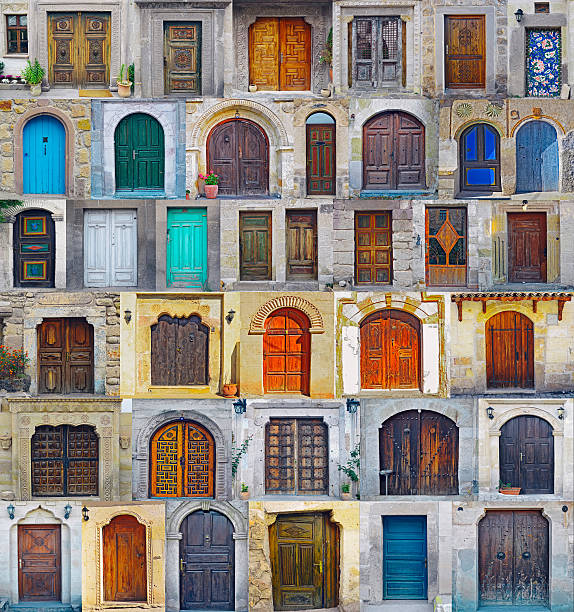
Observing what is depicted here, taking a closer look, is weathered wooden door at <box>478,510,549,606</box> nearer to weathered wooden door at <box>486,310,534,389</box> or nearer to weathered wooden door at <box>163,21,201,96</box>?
weathered wooden door at <box>486,310,534,389</box>

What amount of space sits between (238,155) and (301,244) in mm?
2419

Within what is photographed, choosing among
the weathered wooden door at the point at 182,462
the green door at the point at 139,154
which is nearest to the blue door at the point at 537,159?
the green door at the point at 139,154

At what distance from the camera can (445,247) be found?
58.7 feet

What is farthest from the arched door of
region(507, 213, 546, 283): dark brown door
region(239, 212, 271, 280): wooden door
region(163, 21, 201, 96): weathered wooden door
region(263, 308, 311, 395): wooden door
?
region(507, 213, 546, 283): dark brown door

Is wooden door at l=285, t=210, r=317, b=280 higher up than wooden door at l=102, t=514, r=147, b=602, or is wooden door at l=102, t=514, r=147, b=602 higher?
wooden door at l=285, t=210, r=317, b=280

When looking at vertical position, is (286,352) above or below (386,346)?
below

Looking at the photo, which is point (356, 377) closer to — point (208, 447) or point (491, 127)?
point (208, 447)

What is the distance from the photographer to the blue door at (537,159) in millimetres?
18125

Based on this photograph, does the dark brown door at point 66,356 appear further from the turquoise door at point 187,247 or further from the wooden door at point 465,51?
the wooden door at point 465,51

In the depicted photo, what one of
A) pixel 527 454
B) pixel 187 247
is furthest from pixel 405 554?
pixel 187 247

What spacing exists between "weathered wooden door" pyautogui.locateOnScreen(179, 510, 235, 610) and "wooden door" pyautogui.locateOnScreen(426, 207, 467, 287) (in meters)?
7.02

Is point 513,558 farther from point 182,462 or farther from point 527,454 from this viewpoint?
point 182,462

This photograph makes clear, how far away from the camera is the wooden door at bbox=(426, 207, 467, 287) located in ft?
58.6

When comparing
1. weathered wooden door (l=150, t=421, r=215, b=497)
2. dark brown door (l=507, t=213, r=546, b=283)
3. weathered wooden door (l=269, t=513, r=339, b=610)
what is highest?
dark brown door (l=507, t=213, r=546, b=283)
